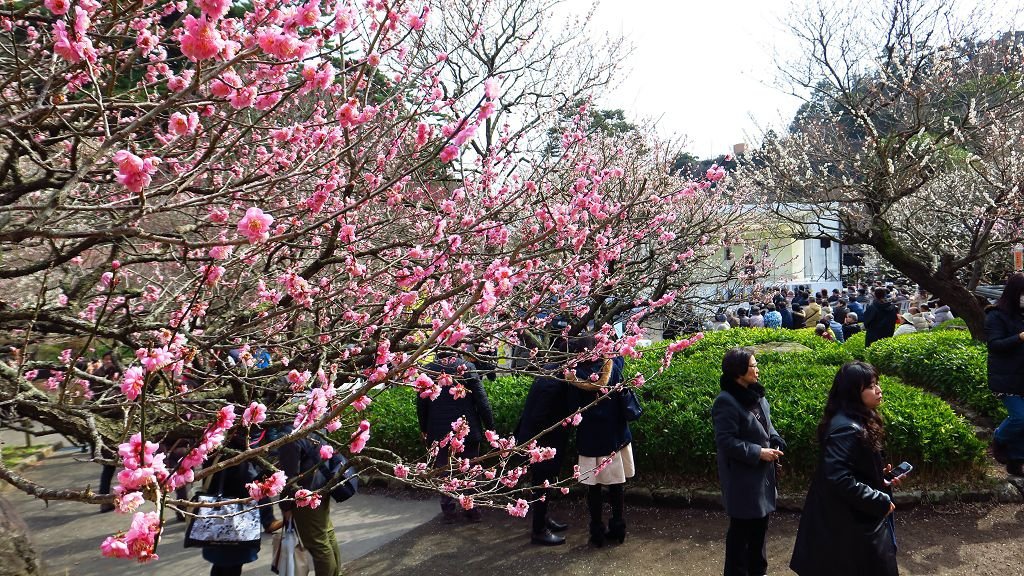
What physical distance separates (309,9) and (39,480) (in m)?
9.44

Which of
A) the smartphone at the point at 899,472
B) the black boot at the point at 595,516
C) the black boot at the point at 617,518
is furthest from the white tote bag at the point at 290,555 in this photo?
the smartphone at the point at 899,472

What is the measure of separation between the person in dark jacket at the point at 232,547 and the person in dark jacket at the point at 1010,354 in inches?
244

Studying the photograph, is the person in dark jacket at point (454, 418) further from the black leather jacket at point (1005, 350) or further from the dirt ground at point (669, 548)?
the black leather jacket at point (1005, 350)

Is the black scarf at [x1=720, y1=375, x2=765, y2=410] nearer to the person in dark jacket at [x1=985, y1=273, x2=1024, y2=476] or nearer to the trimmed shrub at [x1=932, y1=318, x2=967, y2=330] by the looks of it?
the person in dark jacket at [x1=985, y1=273, x2=1024, y2=476]

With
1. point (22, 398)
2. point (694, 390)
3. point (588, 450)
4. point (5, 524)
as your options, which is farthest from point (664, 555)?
point (5, 524)

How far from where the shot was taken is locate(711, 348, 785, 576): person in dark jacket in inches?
160

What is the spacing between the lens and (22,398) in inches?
100

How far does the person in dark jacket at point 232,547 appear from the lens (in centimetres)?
423

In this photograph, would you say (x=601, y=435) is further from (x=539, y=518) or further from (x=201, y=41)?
(x=201, y=41)

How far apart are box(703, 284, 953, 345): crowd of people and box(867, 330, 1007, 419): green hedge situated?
516 mm

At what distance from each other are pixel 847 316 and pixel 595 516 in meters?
11.7

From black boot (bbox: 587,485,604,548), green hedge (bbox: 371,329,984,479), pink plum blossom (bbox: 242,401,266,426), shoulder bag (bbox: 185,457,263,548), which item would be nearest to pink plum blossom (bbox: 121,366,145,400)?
pink plum blossom (bbox: 242,401,266,426)

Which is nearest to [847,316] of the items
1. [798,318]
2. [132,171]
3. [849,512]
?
[798,318]

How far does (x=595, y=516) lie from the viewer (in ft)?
17.7
